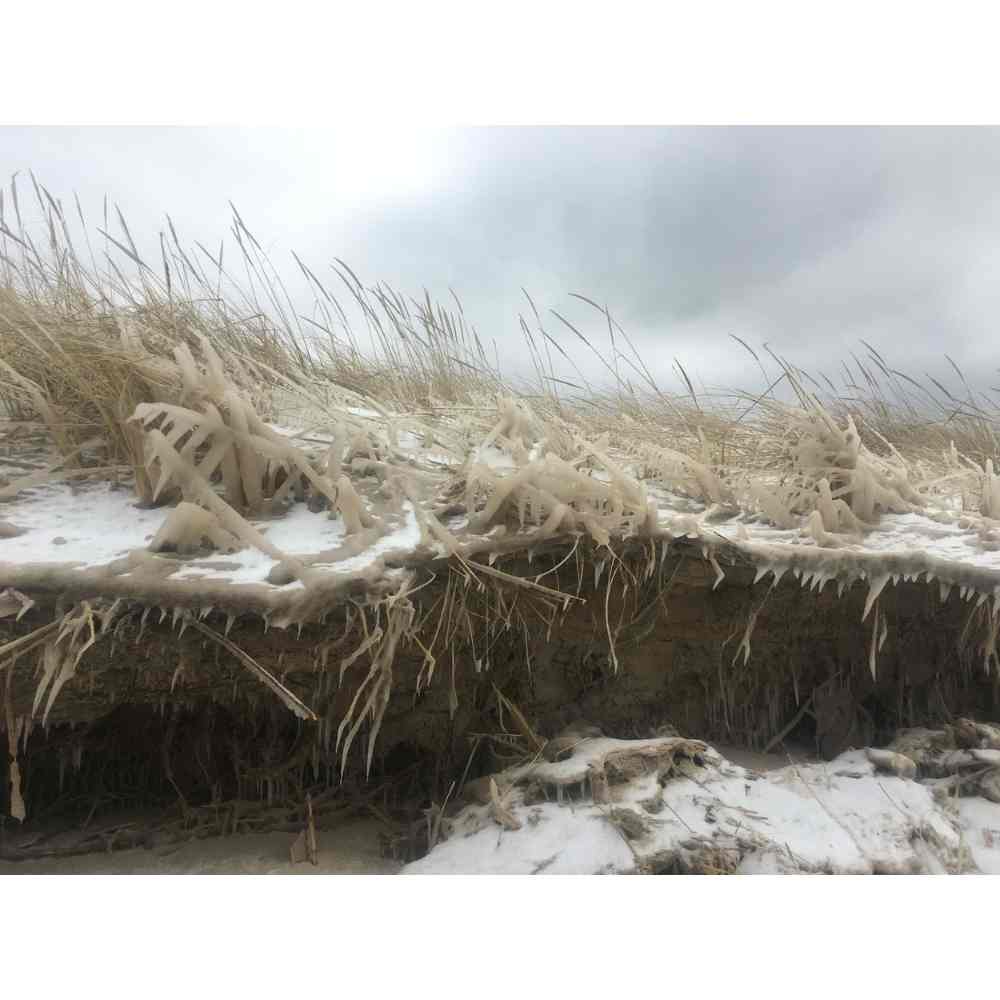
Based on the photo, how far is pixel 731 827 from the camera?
3.53 feet

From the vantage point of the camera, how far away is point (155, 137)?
53.9 inches

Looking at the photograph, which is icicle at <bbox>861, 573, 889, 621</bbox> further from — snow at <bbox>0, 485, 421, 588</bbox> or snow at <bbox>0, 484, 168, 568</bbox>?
snow at <bbox>0, 484, 168, 568</bbox>

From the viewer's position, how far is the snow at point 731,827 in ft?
3.45

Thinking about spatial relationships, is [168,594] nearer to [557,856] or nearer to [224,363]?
[224,363]

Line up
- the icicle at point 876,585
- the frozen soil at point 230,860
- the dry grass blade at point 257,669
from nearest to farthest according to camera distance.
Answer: the dry grass blade at point 257,669 → the frozen soil at point 230,860 → the icicle at point 876,585

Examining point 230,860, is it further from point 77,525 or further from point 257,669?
point 77,525

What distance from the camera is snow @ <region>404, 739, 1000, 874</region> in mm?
1051

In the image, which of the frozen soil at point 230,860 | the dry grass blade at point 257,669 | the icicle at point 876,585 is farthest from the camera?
the icicle at point 876,585

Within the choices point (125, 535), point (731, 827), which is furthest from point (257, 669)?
point (731, 827)

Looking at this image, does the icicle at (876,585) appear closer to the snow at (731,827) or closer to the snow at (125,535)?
the snow at (731,827)

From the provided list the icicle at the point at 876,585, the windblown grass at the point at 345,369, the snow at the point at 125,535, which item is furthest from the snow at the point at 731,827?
the windblown grass at the point at 345,369

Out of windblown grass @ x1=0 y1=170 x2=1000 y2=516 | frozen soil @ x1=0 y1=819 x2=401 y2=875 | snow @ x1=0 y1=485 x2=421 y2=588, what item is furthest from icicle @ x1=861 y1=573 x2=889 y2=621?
frozen soil @ x1=0 y1=819 x2=401 y2=875

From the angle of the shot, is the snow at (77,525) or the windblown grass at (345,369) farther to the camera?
the windblown grass at (345,369)

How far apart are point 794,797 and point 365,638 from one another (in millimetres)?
769
